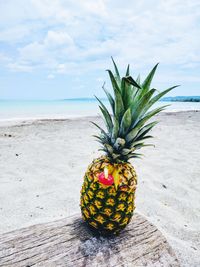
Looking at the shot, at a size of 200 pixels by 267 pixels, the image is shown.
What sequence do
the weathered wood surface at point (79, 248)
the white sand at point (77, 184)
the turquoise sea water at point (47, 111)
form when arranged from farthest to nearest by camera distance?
the turquoise sea water at point (47, 111) → the white sand at point (77, 184) → the weathered wood surface at point (79, 248)

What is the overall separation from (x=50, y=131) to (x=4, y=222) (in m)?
6.22

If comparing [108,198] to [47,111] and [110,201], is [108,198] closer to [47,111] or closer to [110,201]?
[110,201]

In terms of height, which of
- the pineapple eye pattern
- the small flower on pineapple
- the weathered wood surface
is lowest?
the weathered wood surface

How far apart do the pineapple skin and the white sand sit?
1.03 meters

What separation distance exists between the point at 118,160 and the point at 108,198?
33cm

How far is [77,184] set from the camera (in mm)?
4066

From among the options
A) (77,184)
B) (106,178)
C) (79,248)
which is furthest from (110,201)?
(77,184)

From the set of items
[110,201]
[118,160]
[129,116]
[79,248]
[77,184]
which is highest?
[129,116]

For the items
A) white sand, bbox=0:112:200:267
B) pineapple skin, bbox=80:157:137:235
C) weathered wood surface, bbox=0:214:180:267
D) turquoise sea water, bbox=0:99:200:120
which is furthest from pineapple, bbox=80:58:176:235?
turquoise sea water, bbox=0:99:200:120

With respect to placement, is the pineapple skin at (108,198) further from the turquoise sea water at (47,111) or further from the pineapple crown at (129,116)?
the turquoise sea water at (47,111)

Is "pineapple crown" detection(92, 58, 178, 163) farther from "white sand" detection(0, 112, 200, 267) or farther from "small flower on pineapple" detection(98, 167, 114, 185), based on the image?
"white sand" detection(0, 112, 200, 267)

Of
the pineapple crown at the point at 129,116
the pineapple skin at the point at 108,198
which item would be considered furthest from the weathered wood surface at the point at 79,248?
the pineapple crown at the point at 129,116

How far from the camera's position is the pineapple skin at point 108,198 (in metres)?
1.84

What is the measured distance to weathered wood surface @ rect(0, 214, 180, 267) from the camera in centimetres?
180
